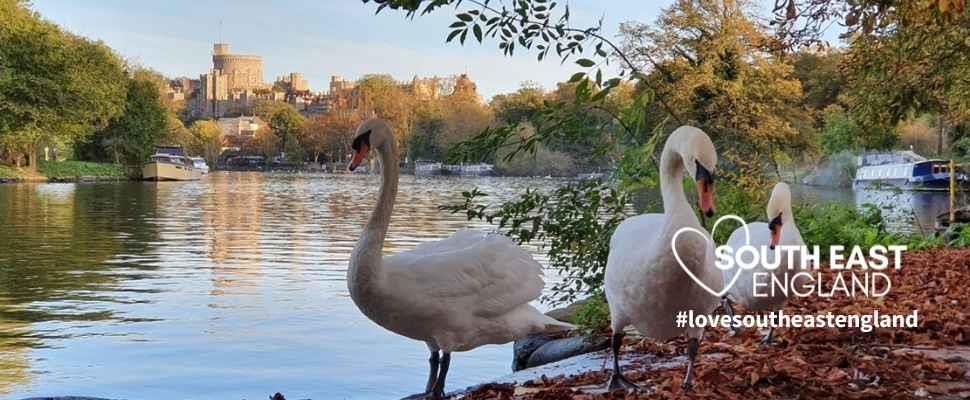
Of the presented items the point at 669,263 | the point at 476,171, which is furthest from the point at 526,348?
the point at 476,171

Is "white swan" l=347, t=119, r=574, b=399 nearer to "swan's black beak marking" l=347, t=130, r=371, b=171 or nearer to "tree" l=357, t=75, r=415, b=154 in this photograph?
"swan's black beak marking" l=347, t=130, r=371, b=171

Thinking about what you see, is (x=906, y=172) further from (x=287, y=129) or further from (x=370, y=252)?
(x=287, y=129)

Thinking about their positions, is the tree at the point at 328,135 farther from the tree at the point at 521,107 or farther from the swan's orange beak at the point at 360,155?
the swan's orange beak at the point at 360,155

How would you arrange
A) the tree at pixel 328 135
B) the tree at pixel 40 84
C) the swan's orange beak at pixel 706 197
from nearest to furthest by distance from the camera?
Answer: the swan's orange beak at pixel 706 197 < the tree at pixel 40 84 < the tree at pixel 328 135

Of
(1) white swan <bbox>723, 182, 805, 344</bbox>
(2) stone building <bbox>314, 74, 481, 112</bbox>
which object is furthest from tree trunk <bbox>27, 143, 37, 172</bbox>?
(1) white swan <bbox>723, 182, 805, 344</bbox>

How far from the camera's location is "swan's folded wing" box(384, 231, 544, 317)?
5.09 meters

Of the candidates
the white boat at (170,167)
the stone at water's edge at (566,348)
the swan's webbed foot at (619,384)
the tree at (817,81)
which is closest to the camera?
the swan's webbed foot at (619,384)

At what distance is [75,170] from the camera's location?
69.9 meters

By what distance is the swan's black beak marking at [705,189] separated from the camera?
4.03m

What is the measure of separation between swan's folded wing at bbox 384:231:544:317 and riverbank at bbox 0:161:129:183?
6054cm

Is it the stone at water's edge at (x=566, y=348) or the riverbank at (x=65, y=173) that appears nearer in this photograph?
the stone at water's edge at (x=566, y=348)

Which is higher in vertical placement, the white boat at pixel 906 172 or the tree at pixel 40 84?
the tree at pixel 40 84

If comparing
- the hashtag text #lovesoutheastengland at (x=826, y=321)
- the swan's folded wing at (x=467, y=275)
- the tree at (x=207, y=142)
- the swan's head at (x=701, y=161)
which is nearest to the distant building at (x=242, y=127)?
the tree at (x=207, y=142)

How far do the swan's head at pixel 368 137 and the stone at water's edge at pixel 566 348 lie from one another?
2.77 metres
